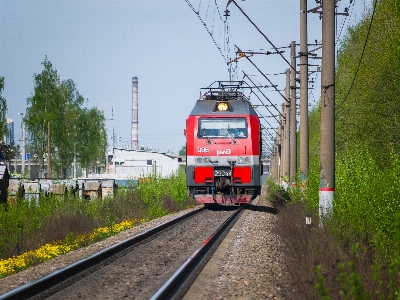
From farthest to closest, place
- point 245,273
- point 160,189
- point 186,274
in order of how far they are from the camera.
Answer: point 160,189, point 245,273, point 186,274

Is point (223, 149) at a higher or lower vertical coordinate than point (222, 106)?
lower

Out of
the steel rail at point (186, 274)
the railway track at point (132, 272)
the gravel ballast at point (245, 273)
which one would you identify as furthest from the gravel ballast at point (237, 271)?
the railway track at point (132, 272)

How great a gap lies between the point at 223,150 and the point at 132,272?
1231 cm

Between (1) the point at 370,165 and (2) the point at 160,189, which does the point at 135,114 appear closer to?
(2) the point at 160,189

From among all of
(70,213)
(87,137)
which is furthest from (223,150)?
(87,137)

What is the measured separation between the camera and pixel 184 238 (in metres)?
15.6

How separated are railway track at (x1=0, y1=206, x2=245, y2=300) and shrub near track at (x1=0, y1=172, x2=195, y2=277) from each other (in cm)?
143

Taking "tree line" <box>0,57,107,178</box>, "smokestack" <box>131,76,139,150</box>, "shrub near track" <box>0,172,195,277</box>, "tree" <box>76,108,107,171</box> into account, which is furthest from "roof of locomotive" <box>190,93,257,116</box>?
"smokestack" <box>131,76,139,150</box>

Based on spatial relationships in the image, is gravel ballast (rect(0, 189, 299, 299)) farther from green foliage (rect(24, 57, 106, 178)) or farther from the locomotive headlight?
green foliage (rect(24, 57, 106, 178))

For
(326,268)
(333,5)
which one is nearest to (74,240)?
(333,5)

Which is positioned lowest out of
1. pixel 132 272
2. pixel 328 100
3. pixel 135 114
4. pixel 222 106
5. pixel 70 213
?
pixel 132 272

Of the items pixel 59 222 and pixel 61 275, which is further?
pixel 59 222

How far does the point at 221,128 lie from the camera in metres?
22.6

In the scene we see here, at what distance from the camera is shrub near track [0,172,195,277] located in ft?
45.0
